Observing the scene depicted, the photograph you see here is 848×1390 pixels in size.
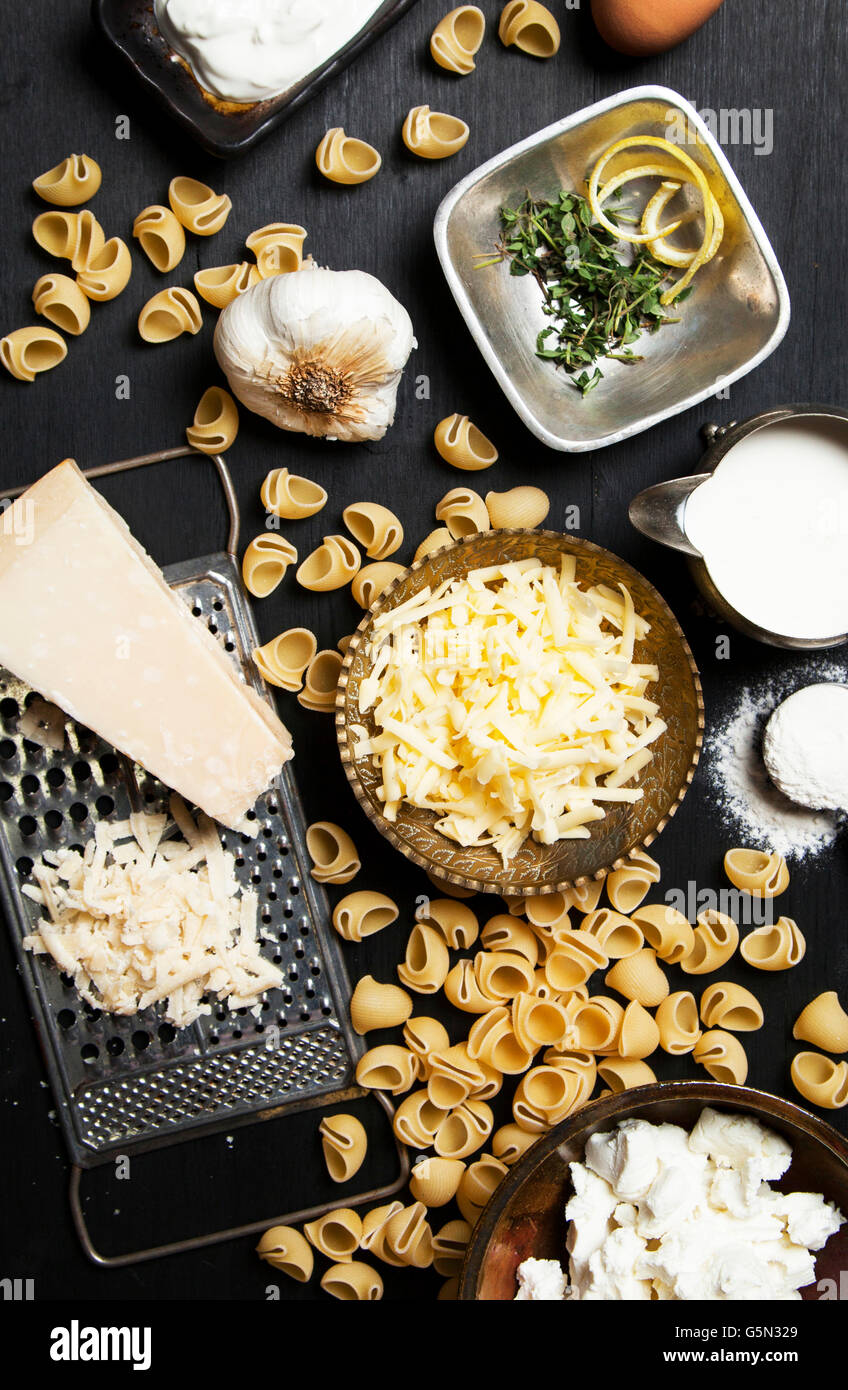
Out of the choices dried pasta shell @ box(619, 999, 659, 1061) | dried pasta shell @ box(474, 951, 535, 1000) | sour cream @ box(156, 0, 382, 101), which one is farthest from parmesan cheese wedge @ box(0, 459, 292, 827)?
dried pasta shell @ box(619, 999, 659, 1061)

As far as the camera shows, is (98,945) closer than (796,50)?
Yes

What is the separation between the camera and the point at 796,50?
1457 mm

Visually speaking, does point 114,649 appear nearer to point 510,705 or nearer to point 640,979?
point 510,705

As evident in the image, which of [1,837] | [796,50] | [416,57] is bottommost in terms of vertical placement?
[1,837]

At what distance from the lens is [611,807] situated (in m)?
1.35

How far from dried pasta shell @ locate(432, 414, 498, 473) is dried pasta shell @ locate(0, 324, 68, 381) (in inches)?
21.9

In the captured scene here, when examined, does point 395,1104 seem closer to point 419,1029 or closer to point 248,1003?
point 419,1029

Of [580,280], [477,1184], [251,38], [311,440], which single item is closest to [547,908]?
[477,1184]

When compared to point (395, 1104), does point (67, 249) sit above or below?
above

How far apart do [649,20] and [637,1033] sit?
4.60ft

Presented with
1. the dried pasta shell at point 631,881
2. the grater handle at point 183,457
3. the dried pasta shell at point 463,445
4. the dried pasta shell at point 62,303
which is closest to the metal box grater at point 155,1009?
the grater handle at point 183,457

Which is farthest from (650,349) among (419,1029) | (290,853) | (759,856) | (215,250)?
(419,1029)

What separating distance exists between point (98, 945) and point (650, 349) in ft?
3.71

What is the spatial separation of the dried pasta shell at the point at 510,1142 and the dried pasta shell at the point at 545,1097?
0.03 ft
